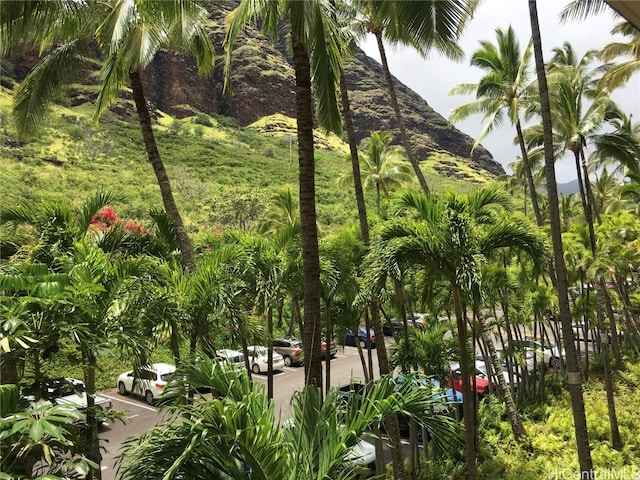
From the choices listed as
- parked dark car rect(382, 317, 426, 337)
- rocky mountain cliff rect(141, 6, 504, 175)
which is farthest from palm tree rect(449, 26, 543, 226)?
rocky mountain cliff rect(141, 6, 504, 175)

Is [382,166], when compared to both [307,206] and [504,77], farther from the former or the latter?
[307,206]

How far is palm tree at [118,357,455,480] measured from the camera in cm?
341

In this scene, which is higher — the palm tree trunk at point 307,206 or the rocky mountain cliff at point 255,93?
the rocky mountain cliff at point 255,93

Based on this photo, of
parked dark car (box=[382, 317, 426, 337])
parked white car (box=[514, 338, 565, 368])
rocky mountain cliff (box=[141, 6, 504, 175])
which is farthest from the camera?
rocky mountain cliff (box=[141, 6, 504, 175])

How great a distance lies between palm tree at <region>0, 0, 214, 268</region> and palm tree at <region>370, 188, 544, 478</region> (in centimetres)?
365

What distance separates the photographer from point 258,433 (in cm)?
343

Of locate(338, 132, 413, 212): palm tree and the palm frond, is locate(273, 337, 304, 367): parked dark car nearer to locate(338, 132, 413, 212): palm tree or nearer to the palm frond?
locate(338, 132, 413, 212): palm tree

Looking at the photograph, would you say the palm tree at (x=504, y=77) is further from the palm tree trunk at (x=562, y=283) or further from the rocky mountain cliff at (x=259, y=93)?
the rocky mountain cliff at (x=259, y=93)

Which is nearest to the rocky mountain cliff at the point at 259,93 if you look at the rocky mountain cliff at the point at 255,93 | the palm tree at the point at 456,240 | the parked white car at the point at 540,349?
the rocky mountain cliff at the point at 255,93

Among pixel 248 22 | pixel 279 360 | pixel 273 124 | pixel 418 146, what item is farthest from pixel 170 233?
pixel 418 146

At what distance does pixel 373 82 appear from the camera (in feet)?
326

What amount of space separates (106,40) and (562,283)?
8423 mm

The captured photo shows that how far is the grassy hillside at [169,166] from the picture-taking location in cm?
3188

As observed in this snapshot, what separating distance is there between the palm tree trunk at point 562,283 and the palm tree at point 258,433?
383 cm
